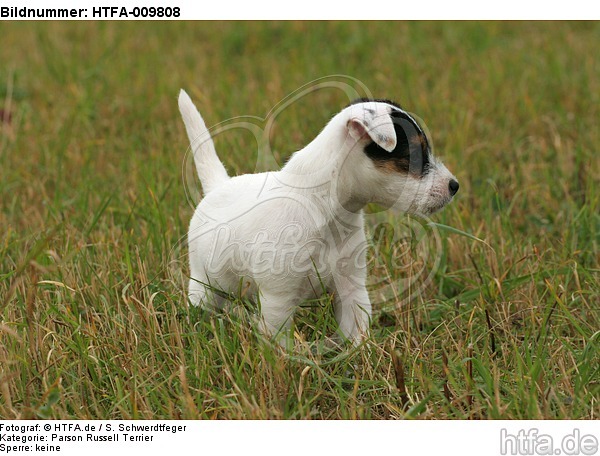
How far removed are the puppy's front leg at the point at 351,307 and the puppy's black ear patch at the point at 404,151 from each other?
0.57 meters

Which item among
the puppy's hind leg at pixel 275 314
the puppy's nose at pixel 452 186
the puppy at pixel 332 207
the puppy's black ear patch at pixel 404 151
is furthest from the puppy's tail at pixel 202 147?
the puppy's nose at pixel 452 186

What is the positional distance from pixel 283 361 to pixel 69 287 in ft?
4.07

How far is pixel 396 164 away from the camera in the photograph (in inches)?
130

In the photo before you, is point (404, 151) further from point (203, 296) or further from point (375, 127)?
point (203, 296)

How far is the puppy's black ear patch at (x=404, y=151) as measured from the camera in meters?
3.27

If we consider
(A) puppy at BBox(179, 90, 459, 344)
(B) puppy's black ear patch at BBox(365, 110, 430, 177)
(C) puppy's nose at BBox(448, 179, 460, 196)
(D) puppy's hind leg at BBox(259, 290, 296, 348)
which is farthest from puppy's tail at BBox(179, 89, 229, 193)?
(C) puppy's nose at BBox(448, 179, 460, 196)

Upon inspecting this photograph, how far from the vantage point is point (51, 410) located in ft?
10.1

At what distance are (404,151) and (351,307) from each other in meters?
0.76

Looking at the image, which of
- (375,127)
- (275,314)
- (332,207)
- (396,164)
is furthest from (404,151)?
(275,314)

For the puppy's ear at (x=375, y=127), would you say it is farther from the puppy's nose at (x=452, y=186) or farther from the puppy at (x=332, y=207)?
the puppy's nose at (x=452, y=186)

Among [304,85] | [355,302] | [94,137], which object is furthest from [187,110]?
[304,85]

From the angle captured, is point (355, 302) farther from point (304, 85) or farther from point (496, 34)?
point (496, 34)

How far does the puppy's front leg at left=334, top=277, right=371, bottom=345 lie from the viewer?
3.55m

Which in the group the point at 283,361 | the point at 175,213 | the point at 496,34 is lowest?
the point at 283,361
